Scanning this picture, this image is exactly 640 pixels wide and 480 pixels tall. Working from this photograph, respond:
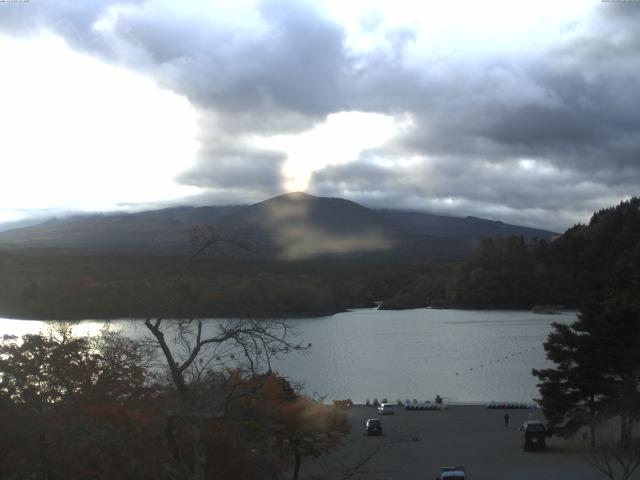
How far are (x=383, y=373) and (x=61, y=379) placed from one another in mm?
31628

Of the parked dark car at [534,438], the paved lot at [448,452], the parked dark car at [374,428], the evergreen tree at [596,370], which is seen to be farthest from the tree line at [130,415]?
the parked dark car at [374,428]

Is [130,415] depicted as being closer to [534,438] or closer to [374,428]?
[534,438]

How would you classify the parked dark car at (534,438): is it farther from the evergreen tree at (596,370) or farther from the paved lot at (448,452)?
the evergreen tree at (596,370)

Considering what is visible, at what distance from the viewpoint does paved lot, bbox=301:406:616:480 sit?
1567 cm

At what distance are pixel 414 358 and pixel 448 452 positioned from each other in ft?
91.3

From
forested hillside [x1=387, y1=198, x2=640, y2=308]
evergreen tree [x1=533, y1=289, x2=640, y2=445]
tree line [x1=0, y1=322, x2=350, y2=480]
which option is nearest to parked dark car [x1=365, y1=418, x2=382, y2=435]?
evergreen tree [x1=533, y1=289, x2=640, y2=445]

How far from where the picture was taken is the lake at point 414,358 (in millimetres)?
33719

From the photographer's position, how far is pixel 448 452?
768 inches

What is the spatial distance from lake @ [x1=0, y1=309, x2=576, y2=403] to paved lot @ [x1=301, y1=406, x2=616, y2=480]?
5.79m

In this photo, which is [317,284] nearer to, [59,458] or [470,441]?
[470,441]

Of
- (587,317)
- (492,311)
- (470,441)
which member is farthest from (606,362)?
(492,311)

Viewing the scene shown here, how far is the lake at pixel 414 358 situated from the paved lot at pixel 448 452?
228 inches

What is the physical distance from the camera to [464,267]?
336 feet

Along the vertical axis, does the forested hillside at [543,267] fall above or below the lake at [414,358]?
above
